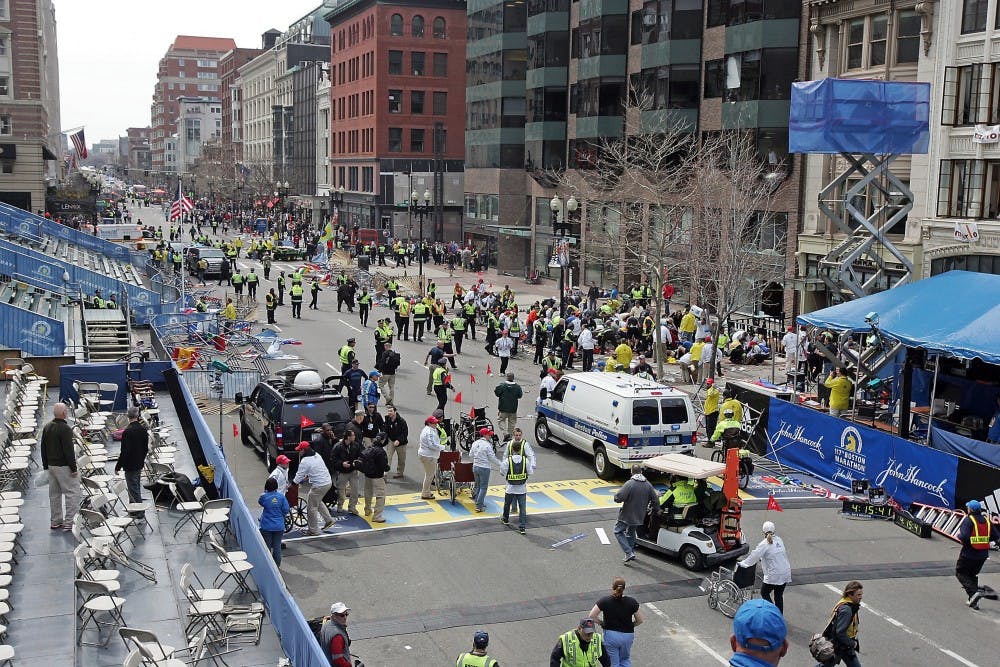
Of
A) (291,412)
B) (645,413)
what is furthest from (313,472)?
(645,413)

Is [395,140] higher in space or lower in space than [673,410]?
higher

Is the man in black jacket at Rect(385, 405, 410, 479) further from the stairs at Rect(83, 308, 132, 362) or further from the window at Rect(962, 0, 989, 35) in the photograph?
the window at Rect(962, 0, 989, 35)

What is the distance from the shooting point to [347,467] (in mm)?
17344

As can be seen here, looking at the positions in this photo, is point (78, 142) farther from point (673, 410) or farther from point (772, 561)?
point (772, 561)

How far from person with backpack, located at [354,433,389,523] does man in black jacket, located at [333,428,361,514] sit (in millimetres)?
147

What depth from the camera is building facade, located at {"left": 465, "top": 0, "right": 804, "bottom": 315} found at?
43.4m

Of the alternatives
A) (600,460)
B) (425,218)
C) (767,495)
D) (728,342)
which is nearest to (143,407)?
(600,460)

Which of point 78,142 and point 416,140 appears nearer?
point 78,142

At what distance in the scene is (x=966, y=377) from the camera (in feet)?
75.8

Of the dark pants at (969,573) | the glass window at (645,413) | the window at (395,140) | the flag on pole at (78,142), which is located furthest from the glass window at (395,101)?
the dark pants at (969,573)

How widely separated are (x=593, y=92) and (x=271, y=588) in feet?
155

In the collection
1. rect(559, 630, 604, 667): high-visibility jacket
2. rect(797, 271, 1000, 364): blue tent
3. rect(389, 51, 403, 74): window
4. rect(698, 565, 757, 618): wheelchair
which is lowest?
rect(698, 565, 757, 618): wheelchair

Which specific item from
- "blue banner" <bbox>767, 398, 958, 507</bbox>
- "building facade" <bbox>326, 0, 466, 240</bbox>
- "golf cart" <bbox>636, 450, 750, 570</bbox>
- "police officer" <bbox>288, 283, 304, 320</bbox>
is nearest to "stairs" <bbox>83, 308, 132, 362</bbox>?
"police officer" <bbox>288, 283, 304, 320</bbox>

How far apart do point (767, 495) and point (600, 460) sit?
10.9 feet
